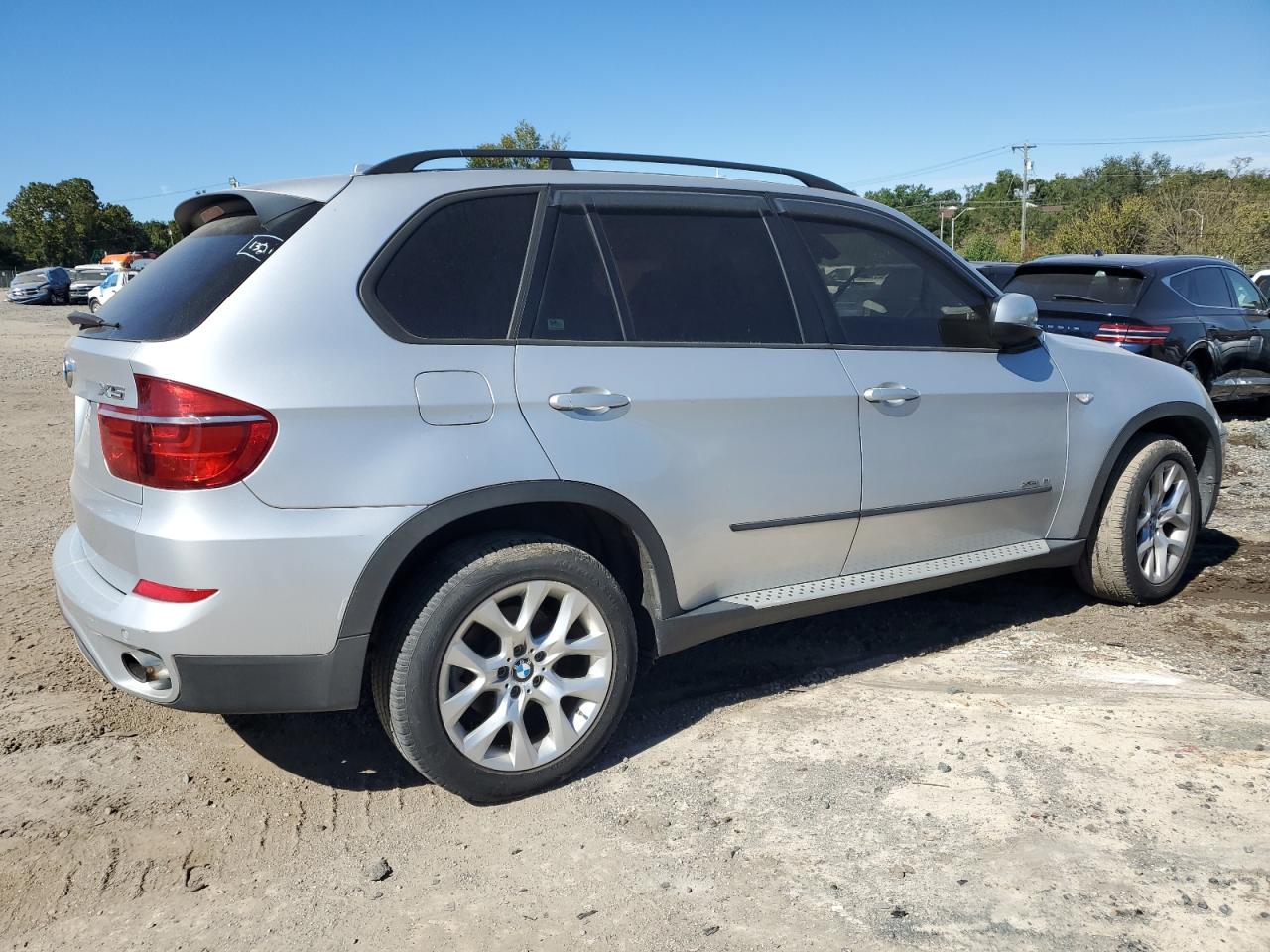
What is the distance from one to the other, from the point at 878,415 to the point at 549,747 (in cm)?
165

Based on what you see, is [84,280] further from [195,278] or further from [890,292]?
[890,292]

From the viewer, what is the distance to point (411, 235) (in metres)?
3.06

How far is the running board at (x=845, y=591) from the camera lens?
346 centimetres

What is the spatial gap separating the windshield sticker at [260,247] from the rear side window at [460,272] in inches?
12.1

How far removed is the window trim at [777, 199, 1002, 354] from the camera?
149 inches

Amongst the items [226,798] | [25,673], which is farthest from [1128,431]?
[25,673]

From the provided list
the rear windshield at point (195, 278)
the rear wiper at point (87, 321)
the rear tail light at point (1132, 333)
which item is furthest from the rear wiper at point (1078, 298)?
the rear wiper at point (87, 321)

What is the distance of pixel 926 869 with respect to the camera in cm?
280

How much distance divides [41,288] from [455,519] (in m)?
41.6

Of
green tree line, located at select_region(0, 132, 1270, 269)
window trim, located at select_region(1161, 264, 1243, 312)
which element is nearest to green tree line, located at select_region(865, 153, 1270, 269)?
green tree line, located at select_region(0, 132, 1270, 269)

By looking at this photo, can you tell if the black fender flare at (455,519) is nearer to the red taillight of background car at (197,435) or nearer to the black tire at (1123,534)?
the red taillight of background car at (197,435)

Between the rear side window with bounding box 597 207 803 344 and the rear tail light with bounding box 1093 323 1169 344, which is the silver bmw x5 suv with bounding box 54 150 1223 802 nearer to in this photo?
the rear side window with bounding box 597 207 803 344

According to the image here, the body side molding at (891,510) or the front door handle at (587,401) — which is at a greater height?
the front door handle at (587,401)

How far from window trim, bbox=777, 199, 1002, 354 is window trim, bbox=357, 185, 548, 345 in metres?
1.04
